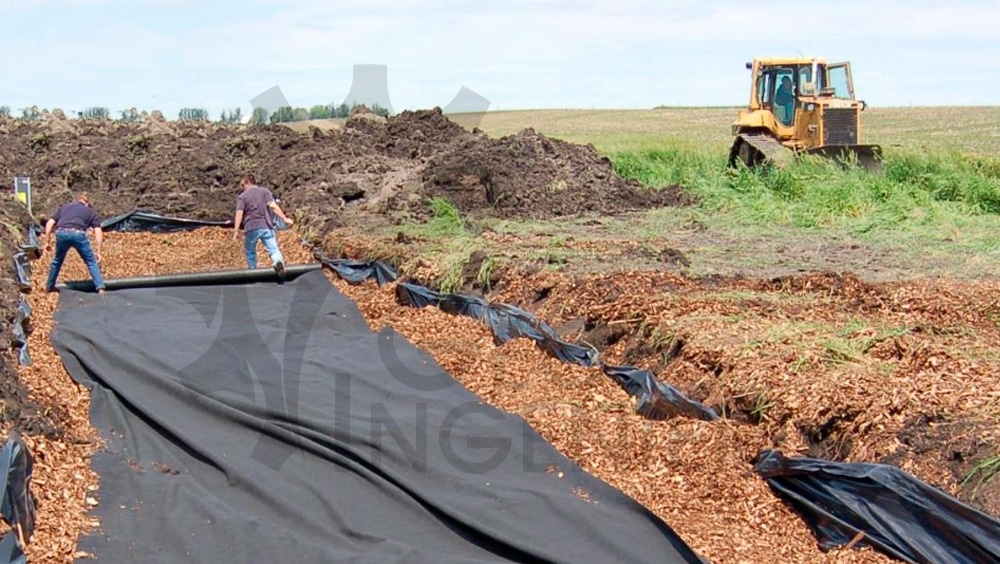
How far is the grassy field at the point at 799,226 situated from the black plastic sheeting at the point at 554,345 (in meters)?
1.24

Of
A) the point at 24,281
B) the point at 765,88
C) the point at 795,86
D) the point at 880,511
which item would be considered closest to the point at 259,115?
the point at 765,88

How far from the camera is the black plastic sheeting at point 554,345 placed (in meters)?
7.75

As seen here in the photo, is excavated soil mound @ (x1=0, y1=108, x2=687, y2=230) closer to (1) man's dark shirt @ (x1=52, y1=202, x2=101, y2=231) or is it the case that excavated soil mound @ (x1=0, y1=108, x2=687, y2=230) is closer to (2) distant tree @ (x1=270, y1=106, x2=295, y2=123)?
(1) man's dark shirt @ (x1=52, y1=202, x2=101, y2=231)

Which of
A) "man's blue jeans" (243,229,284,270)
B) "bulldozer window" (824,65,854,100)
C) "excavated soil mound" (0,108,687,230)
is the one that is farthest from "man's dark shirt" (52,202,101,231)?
"bulldozer window" (824,65,854,100)

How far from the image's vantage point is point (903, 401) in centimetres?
665

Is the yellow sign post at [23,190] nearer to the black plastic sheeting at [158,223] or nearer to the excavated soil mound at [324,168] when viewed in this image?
the excavated soil mound at [324,168]

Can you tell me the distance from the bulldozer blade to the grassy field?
0.49m

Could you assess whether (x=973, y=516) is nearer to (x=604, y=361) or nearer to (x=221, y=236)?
(x=604, y=361)

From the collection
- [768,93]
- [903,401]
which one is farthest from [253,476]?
[768,93]

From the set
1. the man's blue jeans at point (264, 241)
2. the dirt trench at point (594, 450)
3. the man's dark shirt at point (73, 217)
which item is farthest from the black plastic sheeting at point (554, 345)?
the man's dark shirt at point (73, 217)

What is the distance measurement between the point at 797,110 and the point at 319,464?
16593 millimetres

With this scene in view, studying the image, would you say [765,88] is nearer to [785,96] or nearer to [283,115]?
[785,96]

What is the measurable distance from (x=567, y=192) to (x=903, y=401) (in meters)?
13.6

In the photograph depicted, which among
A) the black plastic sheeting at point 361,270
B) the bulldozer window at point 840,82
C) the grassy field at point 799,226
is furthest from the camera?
the bulldozer window at point 840,82
